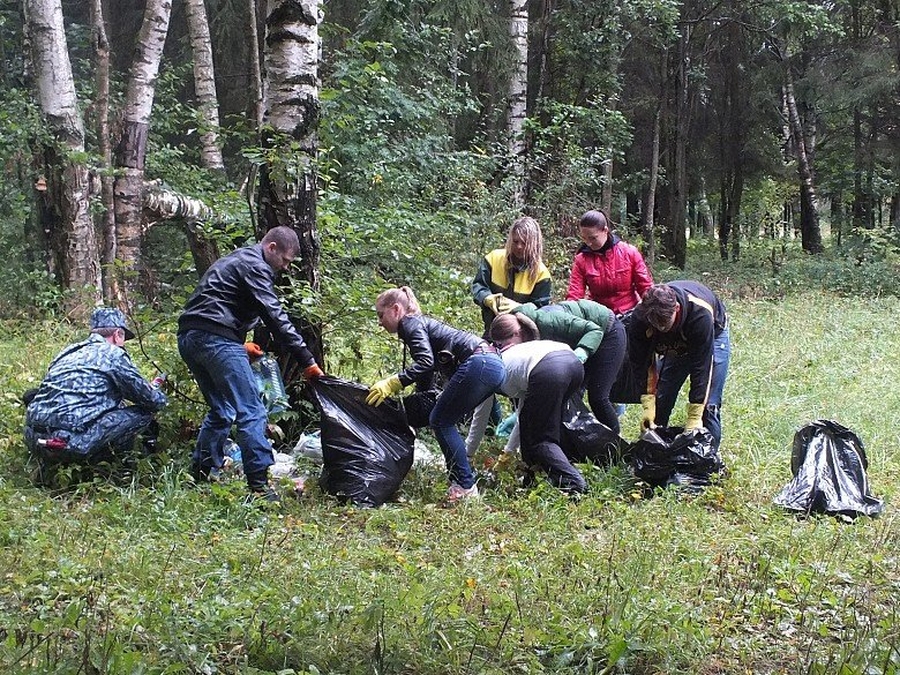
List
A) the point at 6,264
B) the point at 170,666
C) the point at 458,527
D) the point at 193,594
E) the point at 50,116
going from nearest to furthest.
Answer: the point at 170,666, the point at 193,594, the point at 458,527, the point at 50,116, the point at 6,264

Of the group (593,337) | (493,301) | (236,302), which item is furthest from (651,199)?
(236,302)

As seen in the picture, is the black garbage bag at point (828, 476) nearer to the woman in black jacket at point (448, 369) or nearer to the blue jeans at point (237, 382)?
the woman in black jacket at point (448, 369)

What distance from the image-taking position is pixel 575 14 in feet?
50.4

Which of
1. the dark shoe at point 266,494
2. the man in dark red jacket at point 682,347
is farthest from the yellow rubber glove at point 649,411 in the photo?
the dark shoe at point 266,494

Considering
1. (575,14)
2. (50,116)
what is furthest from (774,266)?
(50,116)

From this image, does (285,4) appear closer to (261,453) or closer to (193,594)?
(261,453)

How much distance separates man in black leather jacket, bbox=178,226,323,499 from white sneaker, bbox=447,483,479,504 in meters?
1.12

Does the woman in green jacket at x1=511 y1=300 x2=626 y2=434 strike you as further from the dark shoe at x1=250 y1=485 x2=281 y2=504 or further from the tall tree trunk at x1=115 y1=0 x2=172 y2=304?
the tall tree trunk at x1=115 y1=0 x2=172 y2=304

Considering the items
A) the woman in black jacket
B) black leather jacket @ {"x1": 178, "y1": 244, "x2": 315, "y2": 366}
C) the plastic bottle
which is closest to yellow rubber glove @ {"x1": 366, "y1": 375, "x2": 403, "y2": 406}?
the woman in black jacket

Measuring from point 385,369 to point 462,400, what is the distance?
1.77m

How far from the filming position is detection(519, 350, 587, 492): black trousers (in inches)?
207

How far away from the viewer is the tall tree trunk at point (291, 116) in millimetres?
5797

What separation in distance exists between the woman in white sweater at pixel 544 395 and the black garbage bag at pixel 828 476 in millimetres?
1307

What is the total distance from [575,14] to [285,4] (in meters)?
10.8
